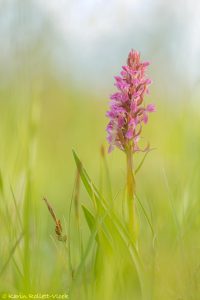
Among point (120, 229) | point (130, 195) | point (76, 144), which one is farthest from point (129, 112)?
point (76, 144)

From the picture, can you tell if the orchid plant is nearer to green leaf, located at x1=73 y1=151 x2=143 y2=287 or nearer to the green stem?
the green stem

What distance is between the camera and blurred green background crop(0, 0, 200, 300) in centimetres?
134

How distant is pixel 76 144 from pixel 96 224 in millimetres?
2650

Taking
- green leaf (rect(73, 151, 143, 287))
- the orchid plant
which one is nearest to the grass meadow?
green leaf (rect(73, 151, 143, 287))

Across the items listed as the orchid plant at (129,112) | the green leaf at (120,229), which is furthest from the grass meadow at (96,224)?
the orchid plant at (129,112)

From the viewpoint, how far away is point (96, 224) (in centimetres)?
127

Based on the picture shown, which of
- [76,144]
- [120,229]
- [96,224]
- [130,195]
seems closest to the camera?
[96,224]

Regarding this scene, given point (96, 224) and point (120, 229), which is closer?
point (96, 224)

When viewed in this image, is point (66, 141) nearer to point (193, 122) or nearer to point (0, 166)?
point (193, 122)

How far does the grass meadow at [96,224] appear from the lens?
122cm

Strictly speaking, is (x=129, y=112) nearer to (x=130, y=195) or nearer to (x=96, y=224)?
(x=130, y=195)

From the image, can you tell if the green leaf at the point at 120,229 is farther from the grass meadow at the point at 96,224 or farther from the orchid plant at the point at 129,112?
the orchid plant at the point at 129,112

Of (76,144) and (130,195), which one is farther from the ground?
(76,144)

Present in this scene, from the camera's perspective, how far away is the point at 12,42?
1.85 metres
